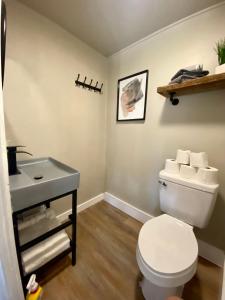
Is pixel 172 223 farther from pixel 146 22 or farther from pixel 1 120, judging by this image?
pixel 146 22

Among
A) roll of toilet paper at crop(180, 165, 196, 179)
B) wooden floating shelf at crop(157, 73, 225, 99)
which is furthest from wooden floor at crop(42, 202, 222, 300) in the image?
wooden floating shelf at crop(157, 73, 225, 99)

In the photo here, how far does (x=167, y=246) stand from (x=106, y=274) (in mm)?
634

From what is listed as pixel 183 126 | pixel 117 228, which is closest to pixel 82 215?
pixel 117 228

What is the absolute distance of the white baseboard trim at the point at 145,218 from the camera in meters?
1.32

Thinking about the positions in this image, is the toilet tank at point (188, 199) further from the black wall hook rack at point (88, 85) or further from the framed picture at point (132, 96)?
the black wall hook rack at point (88, 85)

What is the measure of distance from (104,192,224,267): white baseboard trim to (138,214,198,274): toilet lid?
53cm

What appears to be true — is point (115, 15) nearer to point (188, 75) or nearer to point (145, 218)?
point (188, 75)

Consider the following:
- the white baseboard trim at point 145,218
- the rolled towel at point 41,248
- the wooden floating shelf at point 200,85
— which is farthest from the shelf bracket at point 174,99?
the rolled towel at point 41,248

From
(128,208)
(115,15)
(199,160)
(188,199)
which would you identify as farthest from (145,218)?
(115,15)

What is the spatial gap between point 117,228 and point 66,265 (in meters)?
0.66

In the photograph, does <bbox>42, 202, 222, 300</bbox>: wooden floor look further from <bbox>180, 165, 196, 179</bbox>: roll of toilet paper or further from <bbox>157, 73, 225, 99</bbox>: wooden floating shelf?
<bbox>157, 73, 225, 99</bbox>: wooden floating shelf

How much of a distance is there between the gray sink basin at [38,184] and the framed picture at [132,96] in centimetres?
104

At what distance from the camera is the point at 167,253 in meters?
0.90

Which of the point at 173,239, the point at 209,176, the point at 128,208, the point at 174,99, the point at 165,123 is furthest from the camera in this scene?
the point at 128,208
